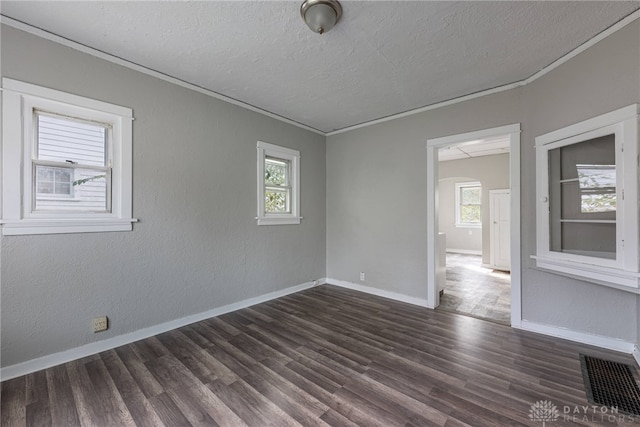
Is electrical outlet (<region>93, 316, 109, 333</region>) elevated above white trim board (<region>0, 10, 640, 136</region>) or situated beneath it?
situated beneath

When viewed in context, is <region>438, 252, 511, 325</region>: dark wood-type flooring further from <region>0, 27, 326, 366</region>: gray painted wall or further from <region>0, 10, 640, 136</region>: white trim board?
<region>0, 10, 640, 136</region>: white trim board

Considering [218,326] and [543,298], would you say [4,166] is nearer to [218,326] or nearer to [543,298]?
[218,326]

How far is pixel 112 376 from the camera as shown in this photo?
204 centimetres

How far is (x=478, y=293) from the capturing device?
4133mm

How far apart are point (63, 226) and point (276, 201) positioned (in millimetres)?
2434

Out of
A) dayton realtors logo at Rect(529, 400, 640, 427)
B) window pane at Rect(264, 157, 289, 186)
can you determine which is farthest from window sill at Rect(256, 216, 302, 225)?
dayton realtors logo at Rect(529, 400, 640, 427)

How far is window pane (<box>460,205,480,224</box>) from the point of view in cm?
828

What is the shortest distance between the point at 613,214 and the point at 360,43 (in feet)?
8.60

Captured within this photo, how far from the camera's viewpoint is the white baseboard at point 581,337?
89.0 inches

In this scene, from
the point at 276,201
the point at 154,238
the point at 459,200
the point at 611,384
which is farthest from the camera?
the point at 459,200

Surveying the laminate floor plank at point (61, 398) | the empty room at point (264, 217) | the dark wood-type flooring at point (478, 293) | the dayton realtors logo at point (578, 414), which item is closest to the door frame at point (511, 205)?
the empty room at point (264, 217)

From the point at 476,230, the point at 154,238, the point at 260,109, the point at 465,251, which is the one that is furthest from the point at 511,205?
the point at 465,251

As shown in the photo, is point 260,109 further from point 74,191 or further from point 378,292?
point 378,292

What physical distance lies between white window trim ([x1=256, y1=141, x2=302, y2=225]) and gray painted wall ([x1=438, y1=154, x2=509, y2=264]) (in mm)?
4724
